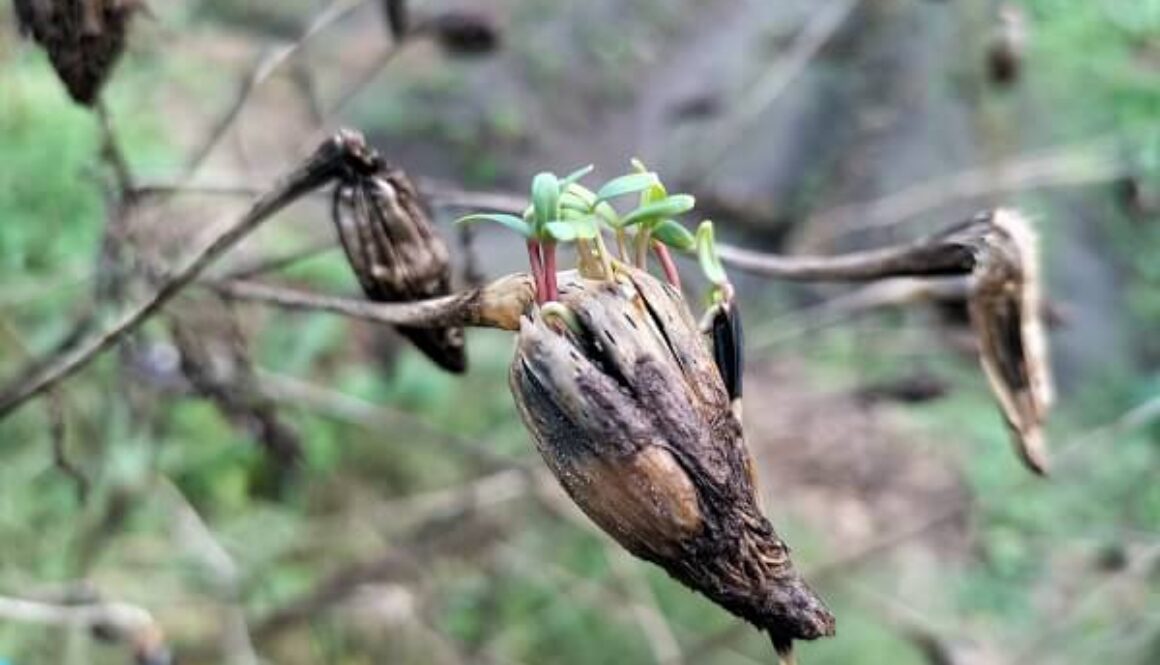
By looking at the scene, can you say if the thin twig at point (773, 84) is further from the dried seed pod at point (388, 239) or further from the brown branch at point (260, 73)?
the dried seed pod at point (388, 239)

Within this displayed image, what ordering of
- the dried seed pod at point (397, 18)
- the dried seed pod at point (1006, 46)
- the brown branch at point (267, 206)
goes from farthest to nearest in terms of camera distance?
the dried seed pod at point (1006, 46) < the dried seed pod at point (397, 18) < the brown branch at point (267, 206)

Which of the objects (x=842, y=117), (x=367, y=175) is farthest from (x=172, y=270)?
Result: (x=842, y=117)

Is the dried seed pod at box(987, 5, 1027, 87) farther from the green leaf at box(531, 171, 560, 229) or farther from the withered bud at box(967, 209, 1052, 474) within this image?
the green leaf at box(531, 171, 560, 229)

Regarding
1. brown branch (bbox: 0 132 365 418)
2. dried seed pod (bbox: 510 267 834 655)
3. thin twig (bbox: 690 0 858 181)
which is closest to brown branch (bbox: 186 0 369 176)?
brown branch (bbox: 0 132 365 418)

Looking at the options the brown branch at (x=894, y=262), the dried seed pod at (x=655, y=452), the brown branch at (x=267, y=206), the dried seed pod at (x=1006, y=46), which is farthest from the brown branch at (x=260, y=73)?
the dried seed pod at (x=1006, y=46)

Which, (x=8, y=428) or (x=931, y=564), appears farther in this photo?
(x=931, y=564)

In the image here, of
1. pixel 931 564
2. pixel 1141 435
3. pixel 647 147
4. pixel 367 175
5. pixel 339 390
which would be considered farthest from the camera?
pixel 647 147

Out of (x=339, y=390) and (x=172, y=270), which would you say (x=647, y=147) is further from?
(x=172, y=270)

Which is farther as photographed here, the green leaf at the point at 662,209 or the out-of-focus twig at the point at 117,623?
the out-of-focus twig at the point at 117,623
